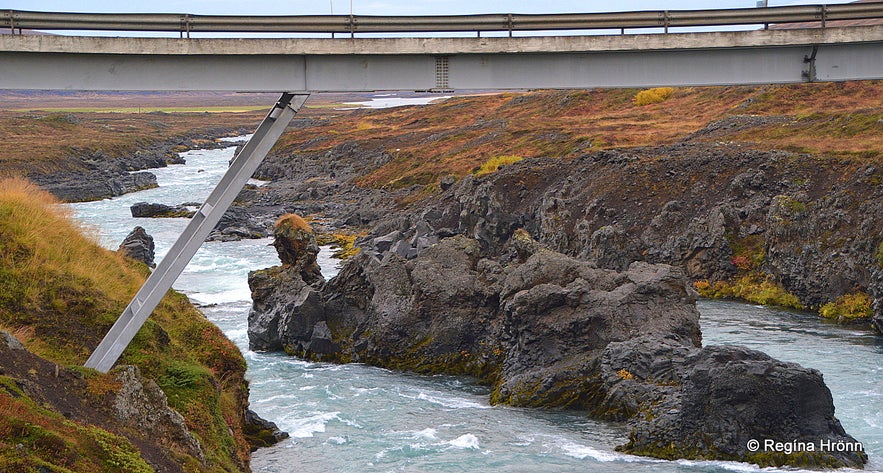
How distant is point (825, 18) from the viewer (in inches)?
866

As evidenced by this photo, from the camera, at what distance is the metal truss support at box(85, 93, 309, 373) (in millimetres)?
18250

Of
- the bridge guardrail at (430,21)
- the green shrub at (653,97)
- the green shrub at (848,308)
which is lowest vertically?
the green shrub at (848,308)

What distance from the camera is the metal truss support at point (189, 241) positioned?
59.9 feet

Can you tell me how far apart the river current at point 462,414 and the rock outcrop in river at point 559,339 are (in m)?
0.81

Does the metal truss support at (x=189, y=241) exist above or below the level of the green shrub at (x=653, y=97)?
below

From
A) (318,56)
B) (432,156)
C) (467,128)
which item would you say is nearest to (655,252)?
(318,56)

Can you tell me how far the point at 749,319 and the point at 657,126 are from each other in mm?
41927

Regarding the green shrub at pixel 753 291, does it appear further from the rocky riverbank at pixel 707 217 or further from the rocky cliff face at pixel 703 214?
the rocky cliff face at pixel 703 214

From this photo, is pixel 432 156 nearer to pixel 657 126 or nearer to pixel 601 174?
pixel 657 126

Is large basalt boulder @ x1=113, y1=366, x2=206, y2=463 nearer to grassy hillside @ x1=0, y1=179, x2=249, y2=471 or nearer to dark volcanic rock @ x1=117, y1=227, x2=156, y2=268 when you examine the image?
grassy hillside @ x1=0, y1=179, x2=249, y2=471

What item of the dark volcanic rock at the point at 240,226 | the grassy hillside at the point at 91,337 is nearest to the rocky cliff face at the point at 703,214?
the dark volcanic rock at the point at 240,226

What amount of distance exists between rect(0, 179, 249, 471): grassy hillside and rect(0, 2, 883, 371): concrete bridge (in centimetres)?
210

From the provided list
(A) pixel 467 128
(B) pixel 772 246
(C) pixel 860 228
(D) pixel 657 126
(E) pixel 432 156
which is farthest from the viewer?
(A) pixel 467 128

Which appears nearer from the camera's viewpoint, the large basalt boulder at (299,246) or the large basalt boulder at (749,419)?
the large basalt boulder at (749,419)
